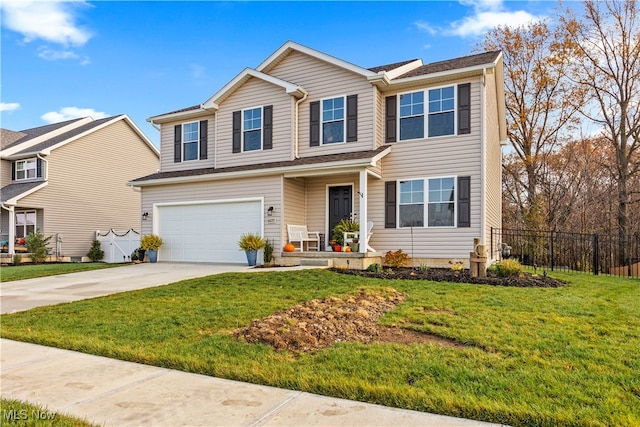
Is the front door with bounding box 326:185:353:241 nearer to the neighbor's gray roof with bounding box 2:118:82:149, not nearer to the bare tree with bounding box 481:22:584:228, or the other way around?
the bare tree with bounding box 481:22:584:228

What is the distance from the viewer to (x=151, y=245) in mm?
15016

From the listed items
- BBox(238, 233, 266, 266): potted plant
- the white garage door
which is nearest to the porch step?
BBox(238, 233, 266, 266): potted plant

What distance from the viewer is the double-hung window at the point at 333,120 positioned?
13.4 meters

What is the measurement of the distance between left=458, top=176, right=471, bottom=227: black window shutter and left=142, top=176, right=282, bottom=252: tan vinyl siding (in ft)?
17.4

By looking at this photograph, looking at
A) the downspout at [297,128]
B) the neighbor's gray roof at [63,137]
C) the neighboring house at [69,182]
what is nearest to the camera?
the downspout at [297,128]

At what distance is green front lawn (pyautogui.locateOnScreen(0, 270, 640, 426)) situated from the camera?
10.3ft

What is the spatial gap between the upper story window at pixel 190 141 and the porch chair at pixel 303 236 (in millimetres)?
4963

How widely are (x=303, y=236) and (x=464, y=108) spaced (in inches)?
244

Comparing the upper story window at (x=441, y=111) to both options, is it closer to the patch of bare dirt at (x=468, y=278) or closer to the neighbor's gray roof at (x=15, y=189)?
the patch of bare dirt at (x=468, y=278)

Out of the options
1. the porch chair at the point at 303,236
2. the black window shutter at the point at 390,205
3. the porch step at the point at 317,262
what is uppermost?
the black window shutter at the point at 390,205

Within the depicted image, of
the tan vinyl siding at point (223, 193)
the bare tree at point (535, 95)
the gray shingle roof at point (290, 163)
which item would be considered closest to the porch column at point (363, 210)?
the gray shingle roof at point (290, 163)

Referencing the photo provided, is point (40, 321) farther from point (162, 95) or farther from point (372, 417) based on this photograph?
point (162, 95)

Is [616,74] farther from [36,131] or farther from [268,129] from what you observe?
[36,131]

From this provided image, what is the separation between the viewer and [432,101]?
12.6m
